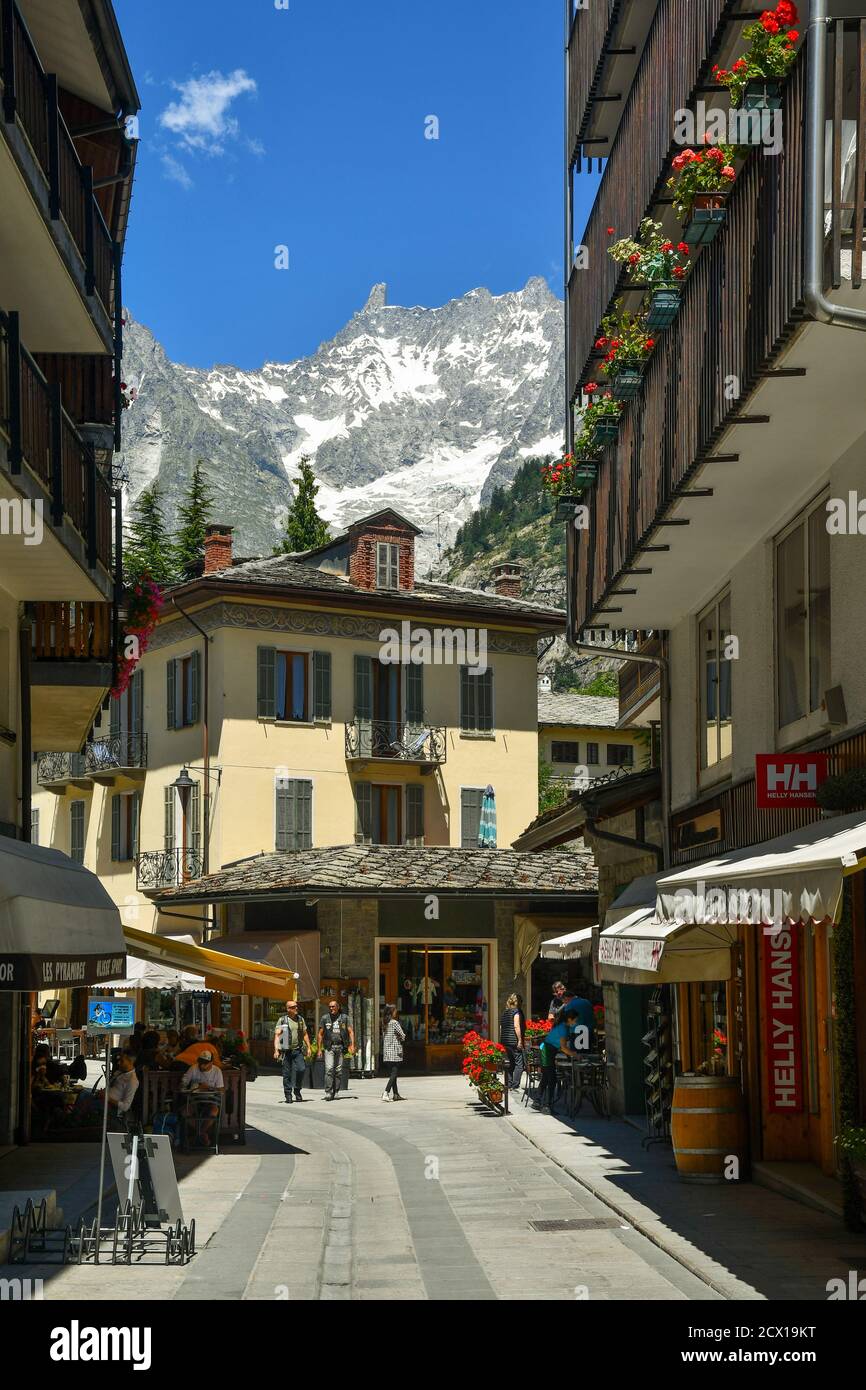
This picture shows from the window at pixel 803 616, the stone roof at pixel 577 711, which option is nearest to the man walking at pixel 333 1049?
the window at pixel 803 616

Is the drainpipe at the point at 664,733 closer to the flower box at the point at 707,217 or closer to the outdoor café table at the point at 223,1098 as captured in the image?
the outdoor café table at the point at 223,1098

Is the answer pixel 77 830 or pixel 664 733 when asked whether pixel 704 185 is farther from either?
pixel 77 830

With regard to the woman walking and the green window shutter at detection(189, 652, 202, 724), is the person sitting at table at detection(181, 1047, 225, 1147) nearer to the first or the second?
the woman walking

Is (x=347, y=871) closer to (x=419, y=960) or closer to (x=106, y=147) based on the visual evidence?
(x=419, y=960)

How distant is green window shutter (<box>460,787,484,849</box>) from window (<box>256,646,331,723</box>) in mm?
4722

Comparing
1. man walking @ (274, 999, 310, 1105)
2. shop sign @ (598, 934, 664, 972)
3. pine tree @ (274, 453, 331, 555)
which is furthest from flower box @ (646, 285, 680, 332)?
pine tree @ (274, 453, 331, 555)

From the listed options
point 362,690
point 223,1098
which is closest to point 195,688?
point 362,690

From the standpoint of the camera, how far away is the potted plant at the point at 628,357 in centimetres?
1580

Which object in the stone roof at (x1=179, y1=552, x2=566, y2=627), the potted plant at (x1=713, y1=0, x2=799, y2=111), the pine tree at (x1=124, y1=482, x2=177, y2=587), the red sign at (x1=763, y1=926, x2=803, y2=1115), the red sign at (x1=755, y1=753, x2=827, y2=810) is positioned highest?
the pine tree at (x1=124, y1=482, x2=177, y2=587)

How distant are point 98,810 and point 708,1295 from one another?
3957 cm

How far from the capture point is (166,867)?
4397 centimetres

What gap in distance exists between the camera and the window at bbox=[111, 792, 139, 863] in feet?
152

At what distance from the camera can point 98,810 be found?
4847 cm

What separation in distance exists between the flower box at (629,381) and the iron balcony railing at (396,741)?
28.2 metres
